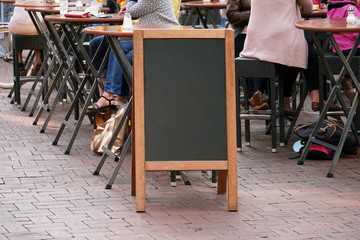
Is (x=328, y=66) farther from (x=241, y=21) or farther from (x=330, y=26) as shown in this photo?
(x=241, y=21)

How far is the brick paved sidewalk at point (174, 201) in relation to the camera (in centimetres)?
436

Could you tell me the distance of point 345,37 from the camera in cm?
712

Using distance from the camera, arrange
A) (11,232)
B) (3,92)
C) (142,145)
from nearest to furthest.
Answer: (11,232), (142,145), (3,92)

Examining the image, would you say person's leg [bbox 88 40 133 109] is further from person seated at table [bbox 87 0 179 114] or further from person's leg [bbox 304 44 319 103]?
person's leg [bbox 304 44 319 103]

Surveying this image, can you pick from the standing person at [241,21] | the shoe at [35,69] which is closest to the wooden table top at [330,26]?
the standing person at [241,21]

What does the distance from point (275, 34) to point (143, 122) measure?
216 centimetres

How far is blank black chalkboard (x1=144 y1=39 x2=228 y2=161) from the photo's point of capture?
15.5ft

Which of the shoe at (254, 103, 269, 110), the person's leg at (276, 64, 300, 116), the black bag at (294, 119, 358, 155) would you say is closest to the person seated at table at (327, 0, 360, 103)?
the person's leg at (276, 64, 300, 116)

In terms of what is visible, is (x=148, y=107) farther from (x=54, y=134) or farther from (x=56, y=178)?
(x=54, y=134)

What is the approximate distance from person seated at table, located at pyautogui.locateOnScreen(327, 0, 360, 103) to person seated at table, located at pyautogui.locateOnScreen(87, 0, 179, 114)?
1.53 m

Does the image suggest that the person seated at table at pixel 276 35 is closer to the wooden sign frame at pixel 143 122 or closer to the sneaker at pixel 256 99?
the sneaker at pixel 256 99

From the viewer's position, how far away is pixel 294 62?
6590mm

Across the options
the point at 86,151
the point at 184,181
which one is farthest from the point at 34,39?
the point at 184,181

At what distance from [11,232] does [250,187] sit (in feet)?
5.69
